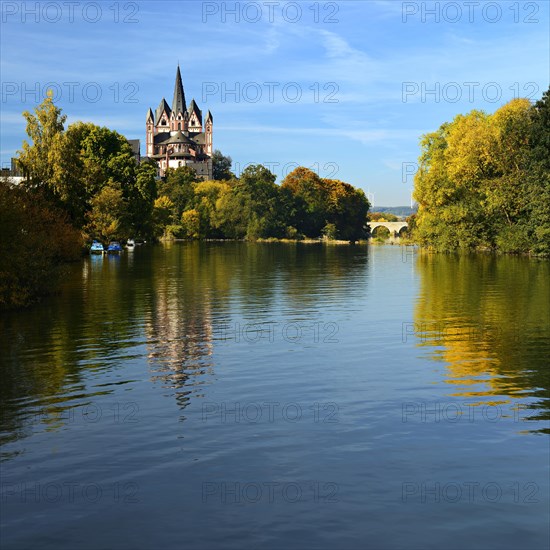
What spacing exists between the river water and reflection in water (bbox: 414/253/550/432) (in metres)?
0.13

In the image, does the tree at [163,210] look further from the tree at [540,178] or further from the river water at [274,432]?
the river water at [274,432]

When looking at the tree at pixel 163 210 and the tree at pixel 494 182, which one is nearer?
the tree at pixel 494 182

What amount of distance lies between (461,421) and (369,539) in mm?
6155

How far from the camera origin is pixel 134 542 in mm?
9781

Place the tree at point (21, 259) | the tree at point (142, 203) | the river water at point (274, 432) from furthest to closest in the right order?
the tree at point (142, 203) < the tree at point (21, 259) < the river water at point (274, 432)

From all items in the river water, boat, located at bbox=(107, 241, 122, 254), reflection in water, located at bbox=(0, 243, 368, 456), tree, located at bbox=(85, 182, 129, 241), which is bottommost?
the river water

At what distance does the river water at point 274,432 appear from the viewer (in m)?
10.4

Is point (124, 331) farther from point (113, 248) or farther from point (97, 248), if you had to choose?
point (113, 248)

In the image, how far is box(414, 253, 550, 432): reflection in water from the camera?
731 inches

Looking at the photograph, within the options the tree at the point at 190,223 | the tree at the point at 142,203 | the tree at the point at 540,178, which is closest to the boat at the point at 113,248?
the tree at the point at 142,203

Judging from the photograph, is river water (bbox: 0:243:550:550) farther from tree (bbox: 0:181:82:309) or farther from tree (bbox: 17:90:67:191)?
tree (bbox: 17:90:67:191)

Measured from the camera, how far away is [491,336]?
1083 inches

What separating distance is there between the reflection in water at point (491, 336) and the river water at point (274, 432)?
0.13 m

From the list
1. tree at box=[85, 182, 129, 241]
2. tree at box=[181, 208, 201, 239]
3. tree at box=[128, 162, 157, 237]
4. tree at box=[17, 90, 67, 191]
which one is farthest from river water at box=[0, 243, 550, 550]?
tree at box=[181, 208, 201, 239]
